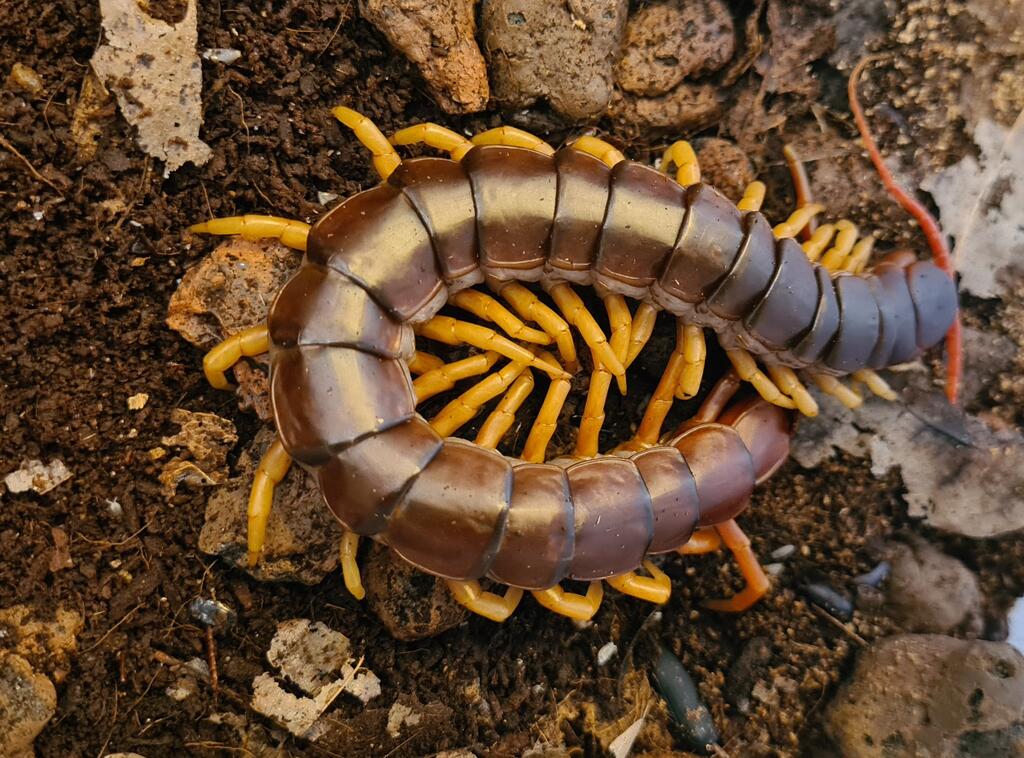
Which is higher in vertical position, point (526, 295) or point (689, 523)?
point (526, 295)

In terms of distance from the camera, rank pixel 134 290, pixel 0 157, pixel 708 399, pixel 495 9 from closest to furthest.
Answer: pixel 0 157, pixel 134 290, pixel 495 9, pixel 708 399

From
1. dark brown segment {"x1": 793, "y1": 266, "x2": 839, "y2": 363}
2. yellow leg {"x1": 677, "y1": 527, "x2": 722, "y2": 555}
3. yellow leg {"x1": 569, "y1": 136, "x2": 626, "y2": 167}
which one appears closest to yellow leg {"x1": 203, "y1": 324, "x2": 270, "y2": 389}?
yellow leg {"x1": 569, "y1": 136, "x2": 626, "y2": 167}

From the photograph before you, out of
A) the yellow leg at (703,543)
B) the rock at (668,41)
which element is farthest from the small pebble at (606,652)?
the rock at (668,41)

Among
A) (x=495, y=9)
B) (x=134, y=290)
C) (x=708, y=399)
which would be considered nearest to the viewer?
(x=134, y=290)

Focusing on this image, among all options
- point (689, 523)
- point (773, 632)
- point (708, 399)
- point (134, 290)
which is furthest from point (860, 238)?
point (134, 290)

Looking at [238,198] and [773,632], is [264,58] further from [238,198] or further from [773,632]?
[773,632]

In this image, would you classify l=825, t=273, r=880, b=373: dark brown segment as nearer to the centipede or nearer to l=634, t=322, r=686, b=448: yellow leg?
the centipede

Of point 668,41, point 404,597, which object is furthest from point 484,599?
point 668,41

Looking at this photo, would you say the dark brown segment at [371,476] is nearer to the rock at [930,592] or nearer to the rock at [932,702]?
the rock at [932,702]
